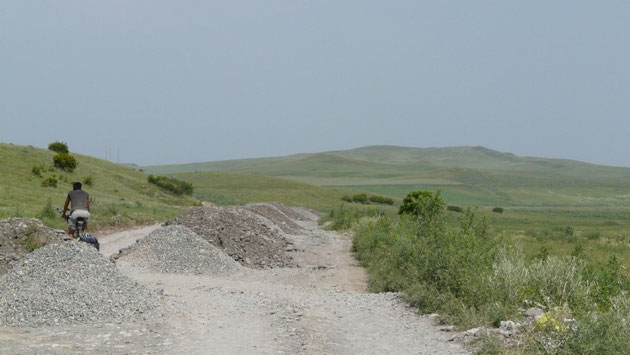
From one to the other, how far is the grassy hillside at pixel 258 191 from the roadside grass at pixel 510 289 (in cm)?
5092

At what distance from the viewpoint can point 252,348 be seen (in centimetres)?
903

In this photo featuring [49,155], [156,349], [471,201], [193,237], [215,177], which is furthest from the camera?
[471,201]

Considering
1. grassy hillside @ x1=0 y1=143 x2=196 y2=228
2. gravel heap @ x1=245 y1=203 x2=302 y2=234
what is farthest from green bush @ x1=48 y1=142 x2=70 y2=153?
gravel heap @ x1=245 y1=203 x2=302 y2=234

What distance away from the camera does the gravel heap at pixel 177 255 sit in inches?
715

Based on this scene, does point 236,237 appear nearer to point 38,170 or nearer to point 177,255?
point 177,255

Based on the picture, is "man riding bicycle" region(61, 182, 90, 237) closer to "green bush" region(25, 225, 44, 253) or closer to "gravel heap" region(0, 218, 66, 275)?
"gravel heap" region(0, 218, 66, 275)

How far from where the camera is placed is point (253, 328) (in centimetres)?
1040

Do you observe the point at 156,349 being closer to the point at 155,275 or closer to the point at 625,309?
the point at 625,309

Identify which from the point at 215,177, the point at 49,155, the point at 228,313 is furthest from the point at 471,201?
the point at 228,313

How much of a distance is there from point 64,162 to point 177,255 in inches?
1468

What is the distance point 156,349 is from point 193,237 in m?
11.2

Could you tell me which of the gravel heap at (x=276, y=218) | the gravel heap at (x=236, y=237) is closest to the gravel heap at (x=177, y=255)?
the gravel heap at (x=236, y=237)

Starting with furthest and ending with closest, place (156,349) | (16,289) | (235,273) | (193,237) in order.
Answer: (193,237), (235,273), (16,289), (156,349)

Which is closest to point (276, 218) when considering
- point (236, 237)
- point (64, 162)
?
point (236, 237)
